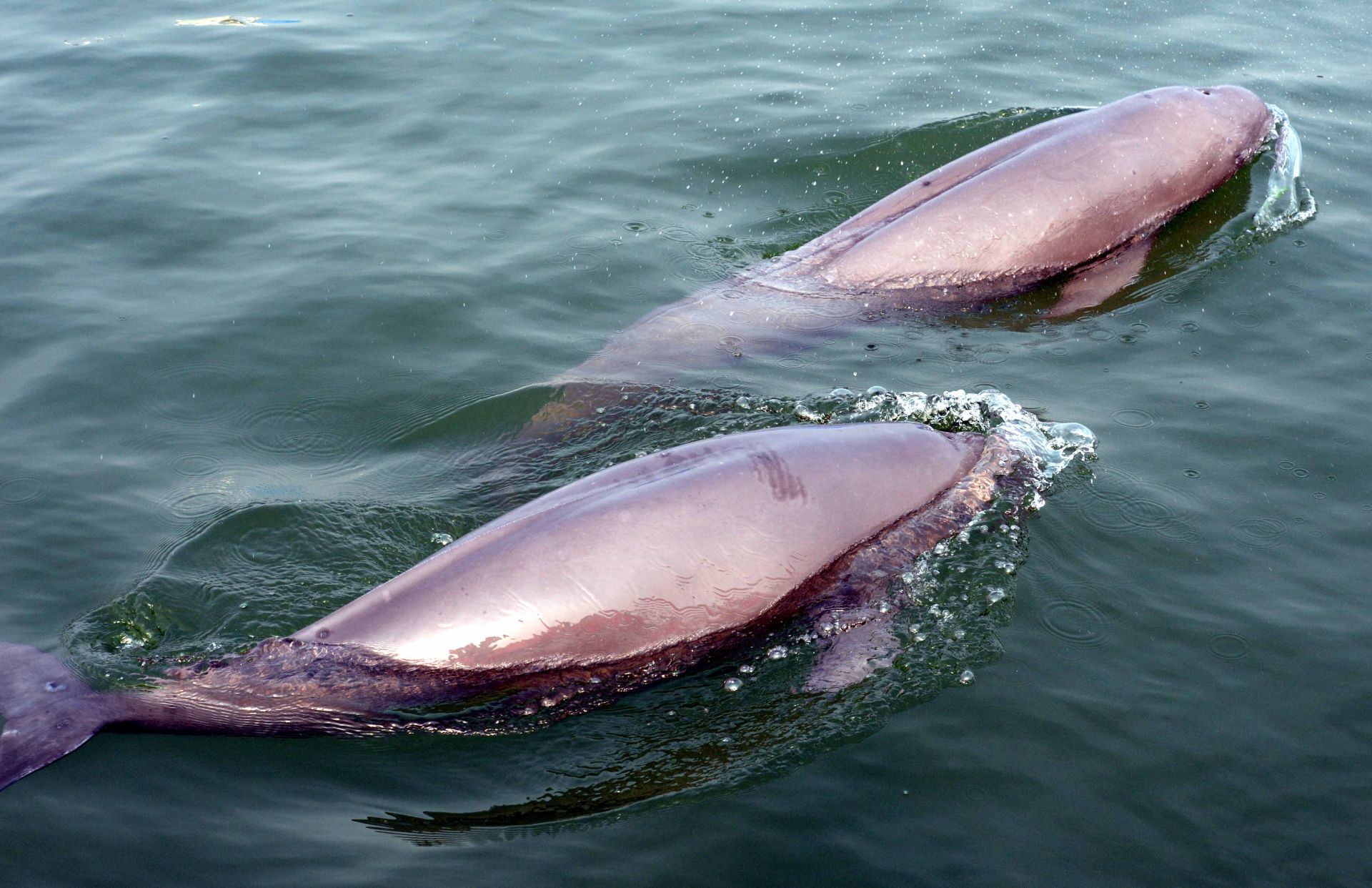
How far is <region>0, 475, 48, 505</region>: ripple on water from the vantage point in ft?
26.8

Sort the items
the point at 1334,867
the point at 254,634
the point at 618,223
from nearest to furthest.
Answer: the point at 1334,867
the point at 254,634
the point at 618,223

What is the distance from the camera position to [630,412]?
8977mm

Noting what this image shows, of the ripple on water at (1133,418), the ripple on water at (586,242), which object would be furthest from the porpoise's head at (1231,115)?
the ripple on water at (586,242)

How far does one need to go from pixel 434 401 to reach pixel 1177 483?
5.34m

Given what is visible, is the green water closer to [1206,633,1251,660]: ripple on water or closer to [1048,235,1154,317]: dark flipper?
[1206,633,1251,660]: ripple on water

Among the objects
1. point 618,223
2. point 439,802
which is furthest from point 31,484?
point 618,223

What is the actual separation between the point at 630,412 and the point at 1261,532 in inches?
168

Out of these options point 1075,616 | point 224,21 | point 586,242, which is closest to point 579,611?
point 1075,616

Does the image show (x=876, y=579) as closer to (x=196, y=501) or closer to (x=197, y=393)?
(x=196, y=501)

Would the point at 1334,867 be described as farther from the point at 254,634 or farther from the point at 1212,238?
the point at 1212,238

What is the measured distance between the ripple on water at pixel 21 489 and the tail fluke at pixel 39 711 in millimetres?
1832

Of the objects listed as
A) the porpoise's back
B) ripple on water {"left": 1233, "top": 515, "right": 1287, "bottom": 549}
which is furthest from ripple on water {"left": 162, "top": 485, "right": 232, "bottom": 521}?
ripple on water {"left": 1233, "top": 515, "right": 1287, "bottom": 549}

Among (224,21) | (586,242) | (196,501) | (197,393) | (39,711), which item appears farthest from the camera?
(224,21)

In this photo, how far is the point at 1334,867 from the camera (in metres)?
5.58
